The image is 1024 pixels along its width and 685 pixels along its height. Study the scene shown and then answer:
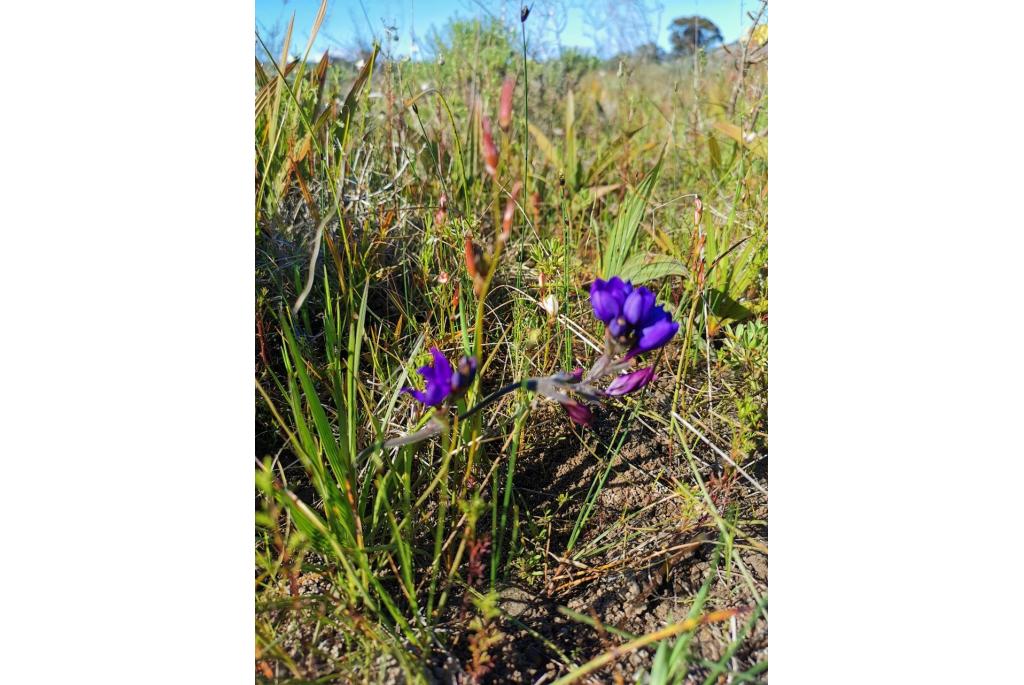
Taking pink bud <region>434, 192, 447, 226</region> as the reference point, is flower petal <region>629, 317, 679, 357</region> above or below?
below

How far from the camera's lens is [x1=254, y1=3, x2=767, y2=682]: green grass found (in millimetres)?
794

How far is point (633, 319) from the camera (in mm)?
731

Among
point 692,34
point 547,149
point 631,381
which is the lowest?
point 631,381

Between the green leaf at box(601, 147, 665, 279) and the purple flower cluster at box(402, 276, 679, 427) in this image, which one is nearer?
the purple flower cluster at box(402, 276, 679, 427)

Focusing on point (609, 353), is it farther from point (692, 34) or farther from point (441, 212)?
point (692, 34)

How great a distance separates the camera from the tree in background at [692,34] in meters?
1.17

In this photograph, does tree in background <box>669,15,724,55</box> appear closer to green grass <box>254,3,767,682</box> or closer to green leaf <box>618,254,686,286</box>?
green grass <box>254,3,767,682</box>

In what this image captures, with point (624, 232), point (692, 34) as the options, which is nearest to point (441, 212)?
point (624, 232)

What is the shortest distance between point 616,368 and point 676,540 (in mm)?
304

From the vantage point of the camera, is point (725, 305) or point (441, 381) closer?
point (441, 381)

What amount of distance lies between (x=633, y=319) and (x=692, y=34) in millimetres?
732

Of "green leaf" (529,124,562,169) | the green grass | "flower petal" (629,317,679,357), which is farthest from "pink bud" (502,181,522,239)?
"green leaf" (529,124,562,169)

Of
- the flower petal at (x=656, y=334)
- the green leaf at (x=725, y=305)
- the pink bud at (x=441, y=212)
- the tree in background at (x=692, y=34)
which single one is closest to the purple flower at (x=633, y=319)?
the flower petal at (x=656, y=334)

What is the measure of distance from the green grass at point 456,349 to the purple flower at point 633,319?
4.9 inches
